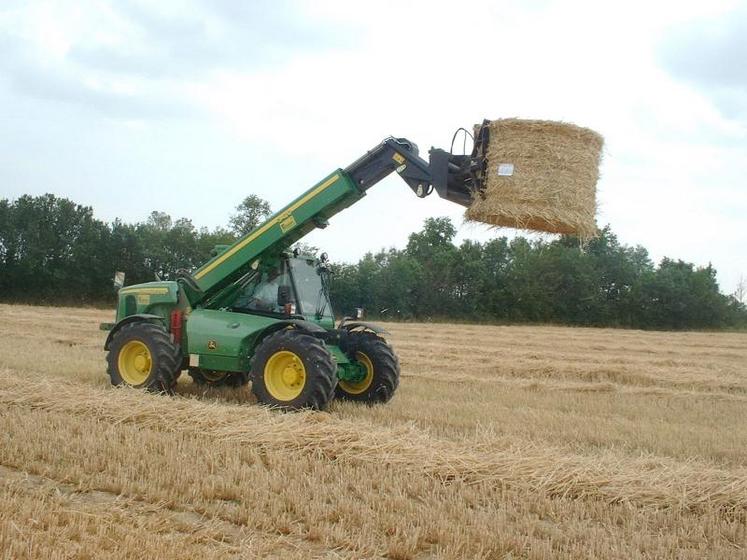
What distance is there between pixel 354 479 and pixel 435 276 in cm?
3548

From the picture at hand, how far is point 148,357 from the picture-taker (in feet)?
29.3

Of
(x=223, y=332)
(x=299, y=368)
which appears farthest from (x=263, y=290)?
(x=299, y=368)

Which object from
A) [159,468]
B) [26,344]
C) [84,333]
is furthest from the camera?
[84,333]

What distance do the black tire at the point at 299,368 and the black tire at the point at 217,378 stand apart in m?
2.02

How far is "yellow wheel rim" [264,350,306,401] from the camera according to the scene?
25.6 ft

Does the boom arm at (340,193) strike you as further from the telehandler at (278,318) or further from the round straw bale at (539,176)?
the round straw bale at (539,176)

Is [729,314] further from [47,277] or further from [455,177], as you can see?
[455,177]

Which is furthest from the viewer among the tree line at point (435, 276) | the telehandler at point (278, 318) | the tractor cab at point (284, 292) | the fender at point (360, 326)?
the tree line at point (435, 276)

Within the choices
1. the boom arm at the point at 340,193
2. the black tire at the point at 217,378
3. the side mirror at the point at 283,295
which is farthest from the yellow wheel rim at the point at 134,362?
the side mirror at the point at 283,295

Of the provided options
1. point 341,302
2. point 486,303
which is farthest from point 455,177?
point 486,303

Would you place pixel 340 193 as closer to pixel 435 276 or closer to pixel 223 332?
pixel 223 332

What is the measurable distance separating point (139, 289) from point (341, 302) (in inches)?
1112

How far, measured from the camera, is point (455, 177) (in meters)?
7.28

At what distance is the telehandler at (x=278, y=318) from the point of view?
7.68 meters
